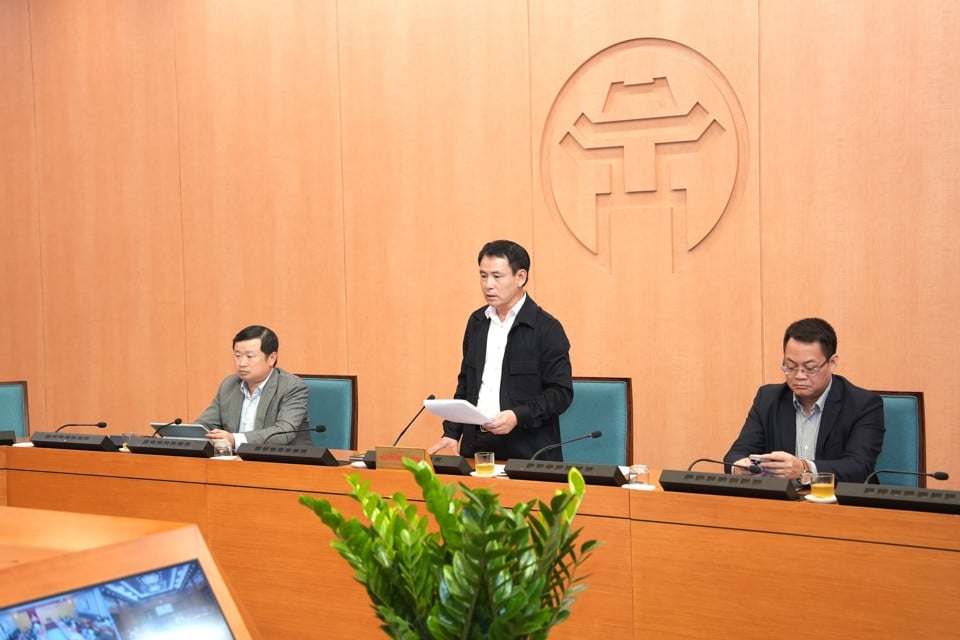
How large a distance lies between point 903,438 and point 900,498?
0.96m

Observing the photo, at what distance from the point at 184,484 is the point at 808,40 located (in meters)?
3.11

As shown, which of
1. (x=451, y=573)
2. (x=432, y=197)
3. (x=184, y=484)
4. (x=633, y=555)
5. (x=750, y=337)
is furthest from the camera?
(x=432, y=197)

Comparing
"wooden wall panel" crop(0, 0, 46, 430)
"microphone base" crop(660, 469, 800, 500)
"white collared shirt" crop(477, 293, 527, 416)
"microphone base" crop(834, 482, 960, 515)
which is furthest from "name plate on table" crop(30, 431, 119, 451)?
"wooden wall panel" crop(0, 0, 46, 430)

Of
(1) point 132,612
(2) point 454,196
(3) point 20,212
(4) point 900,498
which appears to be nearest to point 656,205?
(2) point 454,196

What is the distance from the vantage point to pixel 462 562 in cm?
107

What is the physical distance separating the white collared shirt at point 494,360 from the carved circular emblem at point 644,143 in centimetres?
128

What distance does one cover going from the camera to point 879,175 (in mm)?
4363

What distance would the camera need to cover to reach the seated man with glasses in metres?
3.12

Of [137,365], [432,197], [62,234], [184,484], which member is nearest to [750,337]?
[432,197]

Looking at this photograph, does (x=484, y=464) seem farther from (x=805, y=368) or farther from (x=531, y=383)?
(x=805, y=368)

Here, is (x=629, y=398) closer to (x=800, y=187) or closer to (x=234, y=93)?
(x=800, y=187)

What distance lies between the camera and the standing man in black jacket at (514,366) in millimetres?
3654

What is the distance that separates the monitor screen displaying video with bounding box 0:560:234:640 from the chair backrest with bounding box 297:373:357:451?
8.75ft

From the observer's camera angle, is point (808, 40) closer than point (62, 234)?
Yes
